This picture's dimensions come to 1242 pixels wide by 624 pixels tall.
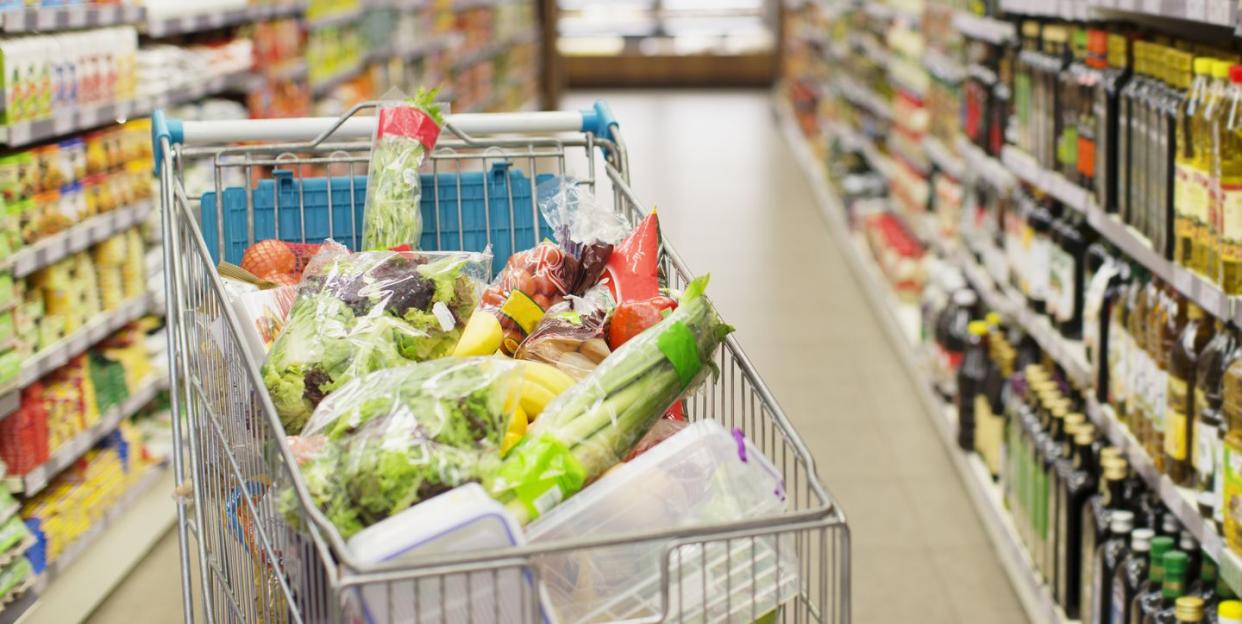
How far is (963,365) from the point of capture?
16.1 ft

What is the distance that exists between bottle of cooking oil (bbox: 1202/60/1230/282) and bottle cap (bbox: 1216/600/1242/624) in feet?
1.85

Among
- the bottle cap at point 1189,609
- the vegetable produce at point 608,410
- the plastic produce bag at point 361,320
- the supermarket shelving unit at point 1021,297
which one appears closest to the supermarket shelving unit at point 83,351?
the plastic produce bag at point 361,320

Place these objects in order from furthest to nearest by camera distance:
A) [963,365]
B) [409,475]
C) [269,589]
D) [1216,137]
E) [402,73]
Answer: [402,73], [963,365], [1216,137], [269,589], [409,475]

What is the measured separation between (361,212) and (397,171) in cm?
25

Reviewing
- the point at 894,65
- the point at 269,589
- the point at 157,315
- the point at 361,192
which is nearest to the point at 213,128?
the point at 361,192

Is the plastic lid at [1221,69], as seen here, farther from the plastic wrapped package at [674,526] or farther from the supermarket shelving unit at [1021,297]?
A: the plastic wrapped package at [674,526]

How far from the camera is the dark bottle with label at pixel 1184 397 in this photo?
9.36 feet

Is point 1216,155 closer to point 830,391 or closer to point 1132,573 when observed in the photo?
point 1132,573

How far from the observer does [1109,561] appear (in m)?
3.11

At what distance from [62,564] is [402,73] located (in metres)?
6.10

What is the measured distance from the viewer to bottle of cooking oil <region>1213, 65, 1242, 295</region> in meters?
2.58

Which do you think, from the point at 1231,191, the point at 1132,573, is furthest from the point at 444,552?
the point at 1132,573

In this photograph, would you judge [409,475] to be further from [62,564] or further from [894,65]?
[894,65]

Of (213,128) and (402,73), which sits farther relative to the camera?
(402,73)
